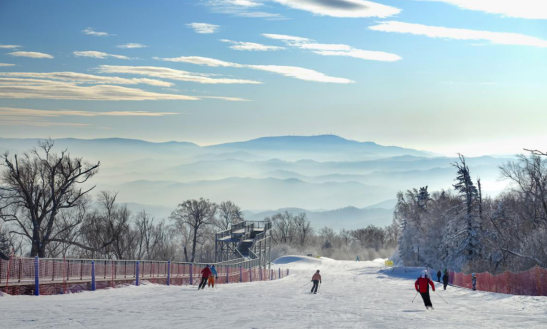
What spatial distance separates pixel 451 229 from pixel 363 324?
66.2 metres

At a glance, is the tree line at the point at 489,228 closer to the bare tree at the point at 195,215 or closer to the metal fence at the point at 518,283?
the metal fence at the point at 518,283

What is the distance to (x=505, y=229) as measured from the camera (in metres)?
73.8

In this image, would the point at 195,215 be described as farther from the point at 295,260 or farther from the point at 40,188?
the point at 40,188

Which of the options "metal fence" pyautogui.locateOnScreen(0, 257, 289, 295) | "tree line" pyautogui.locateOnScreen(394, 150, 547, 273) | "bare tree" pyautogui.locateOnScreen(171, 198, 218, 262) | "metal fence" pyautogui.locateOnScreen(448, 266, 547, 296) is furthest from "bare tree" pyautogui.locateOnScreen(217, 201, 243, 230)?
"metal fence" pyautogui.locateOnScreen(0, 257, 289, 295)

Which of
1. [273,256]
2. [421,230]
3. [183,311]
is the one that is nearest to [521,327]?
[183,311]

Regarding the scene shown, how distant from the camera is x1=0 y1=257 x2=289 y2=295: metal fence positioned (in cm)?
2470

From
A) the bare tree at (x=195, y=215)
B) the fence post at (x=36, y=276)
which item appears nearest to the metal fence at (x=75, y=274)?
the fence post at (x=36, y=276)

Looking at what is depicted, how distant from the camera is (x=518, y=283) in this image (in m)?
37.3

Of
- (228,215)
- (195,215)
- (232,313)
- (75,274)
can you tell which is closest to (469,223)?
(75,274)

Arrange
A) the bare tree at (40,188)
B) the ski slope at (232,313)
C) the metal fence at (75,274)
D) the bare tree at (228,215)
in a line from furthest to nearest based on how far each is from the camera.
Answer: the bare tree at (228,215) → the bare tree at (40,188) → the metal fence at (75,274) → the ski slope at (232,313)

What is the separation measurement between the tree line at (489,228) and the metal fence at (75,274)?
1293 inches

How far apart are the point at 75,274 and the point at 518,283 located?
25.2 meters

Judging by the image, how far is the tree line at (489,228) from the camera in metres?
62.4

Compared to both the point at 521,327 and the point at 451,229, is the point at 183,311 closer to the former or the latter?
the point at 521,327
